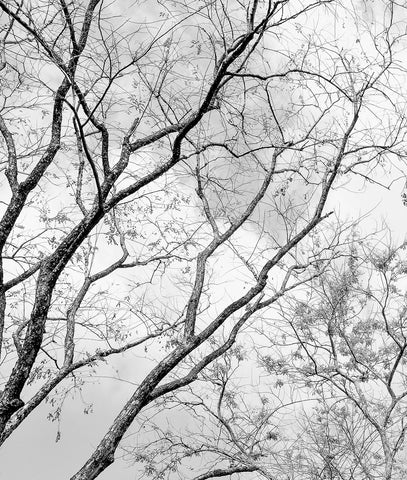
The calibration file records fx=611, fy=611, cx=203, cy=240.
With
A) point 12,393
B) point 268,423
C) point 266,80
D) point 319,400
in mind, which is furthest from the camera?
point 319,400

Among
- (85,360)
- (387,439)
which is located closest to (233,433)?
(387,439)

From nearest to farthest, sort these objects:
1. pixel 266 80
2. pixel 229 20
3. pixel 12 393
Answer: pixel 12 393 → pixel 229 20 → pixel 266 80

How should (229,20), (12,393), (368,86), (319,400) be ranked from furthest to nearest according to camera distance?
1. (319,400)
2. (368,86)
3. (229,20)
4. (12,393)

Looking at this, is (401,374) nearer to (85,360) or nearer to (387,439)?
(387,439)

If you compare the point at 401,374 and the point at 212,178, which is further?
the point at 401,374

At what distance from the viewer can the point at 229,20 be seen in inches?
257

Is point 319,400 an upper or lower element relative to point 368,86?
lower

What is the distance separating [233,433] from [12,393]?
573 cm

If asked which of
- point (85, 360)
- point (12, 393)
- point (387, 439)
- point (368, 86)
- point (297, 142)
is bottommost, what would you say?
point (12, 393)

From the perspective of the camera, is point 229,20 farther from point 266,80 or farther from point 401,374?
point 401,374

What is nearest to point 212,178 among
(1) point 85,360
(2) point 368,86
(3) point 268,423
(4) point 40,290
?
(2) point 368,86

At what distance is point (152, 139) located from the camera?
695 cm

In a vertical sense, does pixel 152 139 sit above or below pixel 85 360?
above

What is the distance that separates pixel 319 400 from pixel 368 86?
5.64 metres
